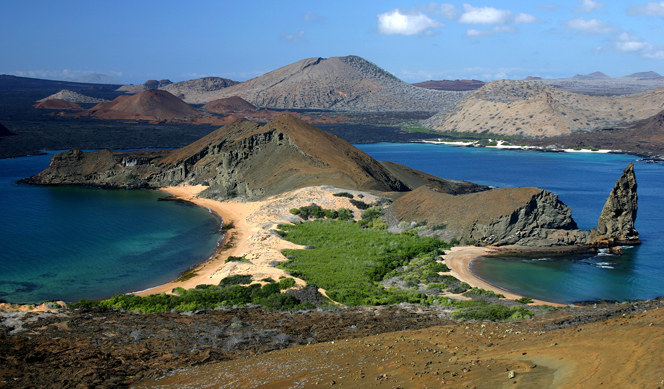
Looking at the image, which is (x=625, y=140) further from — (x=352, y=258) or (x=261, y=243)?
(x=261, y=243)

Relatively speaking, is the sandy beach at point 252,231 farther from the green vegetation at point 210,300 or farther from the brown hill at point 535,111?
the brown hill at point 535,111

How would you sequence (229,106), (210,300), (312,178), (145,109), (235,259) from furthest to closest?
1. (229,106)
2. (145,109)
3. (312,178)
4. (235,259)
5. (210,300)

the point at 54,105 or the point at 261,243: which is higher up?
the point at 54,105

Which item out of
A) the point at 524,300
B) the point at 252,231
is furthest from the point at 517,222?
the point at 252,231

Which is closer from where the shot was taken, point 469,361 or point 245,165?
point 469,361

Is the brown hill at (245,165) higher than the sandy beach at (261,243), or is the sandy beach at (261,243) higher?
the brown hill at (245,165)

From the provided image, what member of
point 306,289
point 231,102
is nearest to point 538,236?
point 306,289

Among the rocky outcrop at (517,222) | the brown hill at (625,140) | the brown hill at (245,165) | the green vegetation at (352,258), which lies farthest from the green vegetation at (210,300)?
the brown hill at (625,140)
